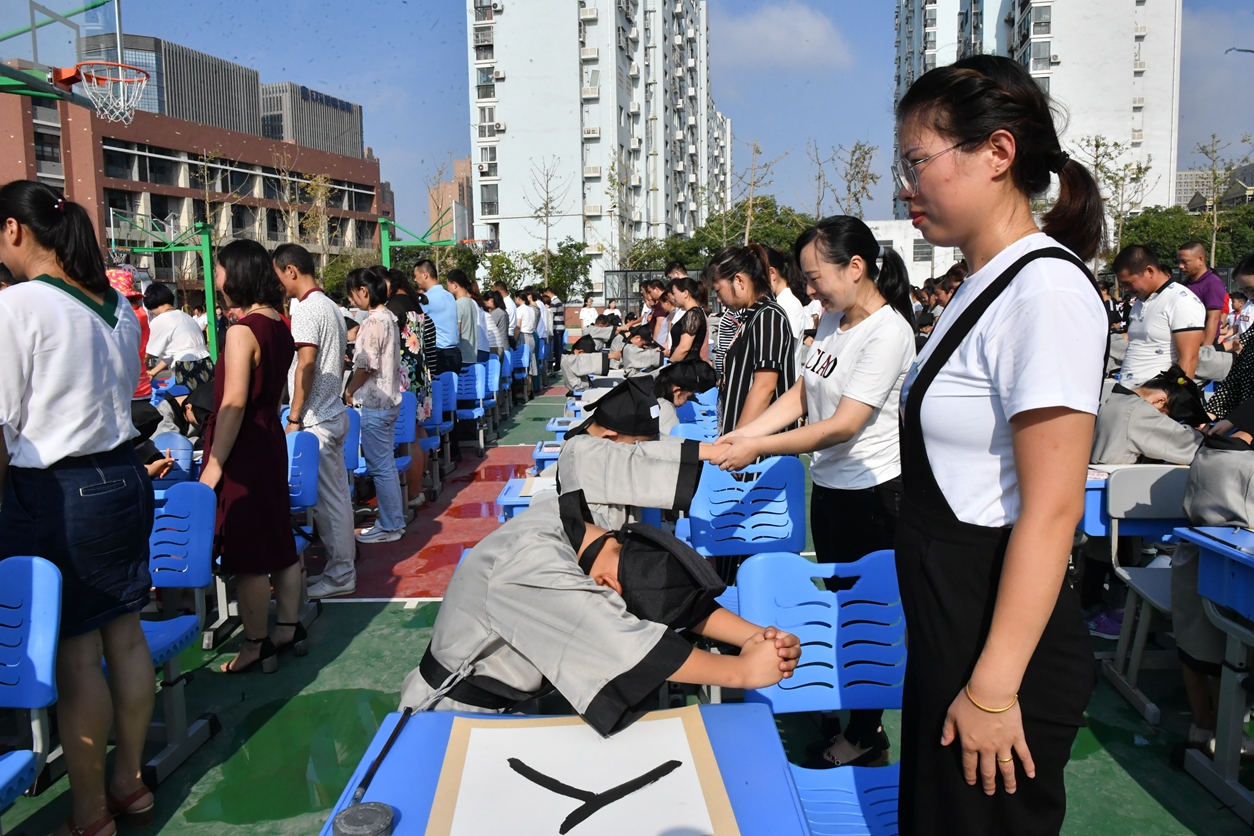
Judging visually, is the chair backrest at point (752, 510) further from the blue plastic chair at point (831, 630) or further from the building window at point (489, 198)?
the building window at point (489, 198)

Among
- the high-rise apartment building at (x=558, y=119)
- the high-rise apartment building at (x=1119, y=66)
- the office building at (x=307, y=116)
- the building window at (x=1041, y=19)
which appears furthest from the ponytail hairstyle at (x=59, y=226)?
the office building at (x=307, y=116)

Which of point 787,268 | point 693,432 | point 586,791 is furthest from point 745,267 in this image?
point 787,268

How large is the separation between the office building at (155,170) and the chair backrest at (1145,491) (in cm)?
3976

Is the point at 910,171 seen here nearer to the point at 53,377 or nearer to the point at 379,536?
the point at 53,377

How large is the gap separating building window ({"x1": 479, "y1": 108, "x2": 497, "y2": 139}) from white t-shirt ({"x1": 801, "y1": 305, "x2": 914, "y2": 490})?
48.3 meters

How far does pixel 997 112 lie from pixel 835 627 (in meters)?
1.35

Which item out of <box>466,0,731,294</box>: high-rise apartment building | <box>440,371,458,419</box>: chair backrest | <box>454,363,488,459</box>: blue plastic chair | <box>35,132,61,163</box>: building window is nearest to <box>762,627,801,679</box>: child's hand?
<box>440,371,458,419</box>: chair backrest

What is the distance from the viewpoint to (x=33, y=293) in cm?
225

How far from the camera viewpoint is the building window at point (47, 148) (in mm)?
→ 45969

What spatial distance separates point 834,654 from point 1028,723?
3.09 ft

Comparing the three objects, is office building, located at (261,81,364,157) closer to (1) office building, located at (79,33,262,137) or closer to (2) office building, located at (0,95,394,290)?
(1) office building, located at (79,33,262,137)

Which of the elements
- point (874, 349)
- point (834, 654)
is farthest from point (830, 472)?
point (834, 654)

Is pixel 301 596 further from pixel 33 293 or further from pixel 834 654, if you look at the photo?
pixel 834 654

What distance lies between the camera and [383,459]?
5.52 metres
